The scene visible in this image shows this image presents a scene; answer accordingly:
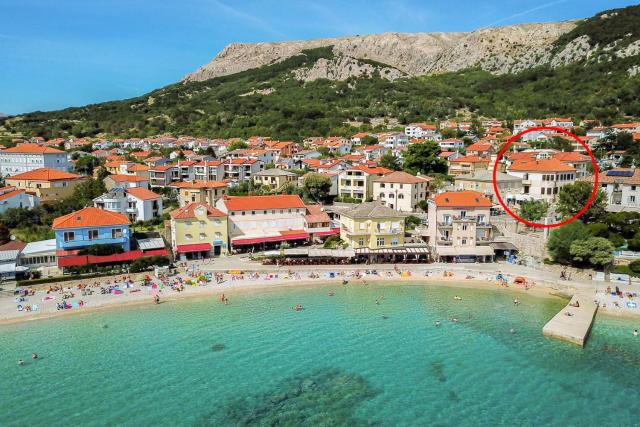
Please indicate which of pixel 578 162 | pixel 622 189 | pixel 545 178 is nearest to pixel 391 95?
pixel 578 162

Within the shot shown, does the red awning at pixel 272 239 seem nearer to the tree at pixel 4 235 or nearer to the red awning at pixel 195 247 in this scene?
the red awning at pixel 195 247

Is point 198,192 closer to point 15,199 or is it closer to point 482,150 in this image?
point 15,199

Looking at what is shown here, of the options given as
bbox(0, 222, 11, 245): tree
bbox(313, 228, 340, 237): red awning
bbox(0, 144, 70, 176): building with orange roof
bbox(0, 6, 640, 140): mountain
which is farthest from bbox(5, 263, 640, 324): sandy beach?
bbox(0, 6, 640, 140): mountain

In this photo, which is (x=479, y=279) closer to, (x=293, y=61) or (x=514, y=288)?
(x=514, y=288)

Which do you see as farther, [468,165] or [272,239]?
[468,165]

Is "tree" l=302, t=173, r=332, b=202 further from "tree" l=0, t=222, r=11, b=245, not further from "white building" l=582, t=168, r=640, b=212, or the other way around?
"tree" l=0, t=222, r=11, b=245

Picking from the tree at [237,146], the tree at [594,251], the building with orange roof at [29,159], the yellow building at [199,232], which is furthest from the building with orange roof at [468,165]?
the building with orange roof at [29,159]
